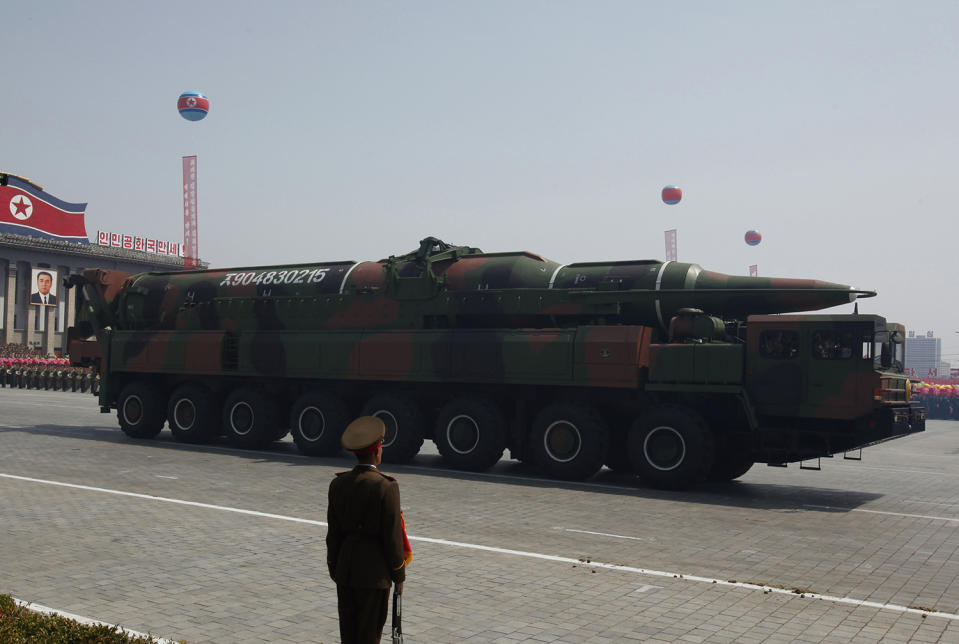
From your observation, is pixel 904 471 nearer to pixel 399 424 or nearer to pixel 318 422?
pixel 399 424

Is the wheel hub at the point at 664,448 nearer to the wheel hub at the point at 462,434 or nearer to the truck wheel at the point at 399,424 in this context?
the wheel hub at the point at 462,434

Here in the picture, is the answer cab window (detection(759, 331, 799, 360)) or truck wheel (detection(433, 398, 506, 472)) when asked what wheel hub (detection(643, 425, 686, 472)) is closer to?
cab window (detection(759, 331, 799, 360))

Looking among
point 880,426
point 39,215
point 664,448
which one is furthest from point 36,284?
point 880,426

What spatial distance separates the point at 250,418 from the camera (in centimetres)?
1919

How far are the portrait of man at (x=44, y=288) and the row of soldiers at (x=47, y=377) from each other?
26.6m

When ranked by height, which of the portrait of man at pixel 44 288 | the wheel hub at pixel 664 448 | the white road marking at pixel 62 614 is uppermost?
the portrait of man at pixel 44 288

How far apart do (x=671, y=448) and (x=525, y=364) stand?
288 cm

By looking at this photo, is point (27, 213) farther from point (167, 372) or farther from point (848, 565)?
point (848, 565)

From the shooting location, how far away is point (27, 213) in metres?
76.1

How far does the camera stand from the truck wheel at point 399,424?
16859 mm

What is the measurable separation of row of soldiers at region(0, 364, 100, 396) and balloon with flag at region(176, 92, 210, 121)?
15089mm

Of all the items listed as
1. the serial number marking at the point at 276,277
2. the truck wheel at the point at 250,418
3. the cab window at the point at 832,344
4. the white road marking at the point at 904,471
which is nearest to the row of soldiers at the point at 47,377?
the serial number marking at the point at 276,277

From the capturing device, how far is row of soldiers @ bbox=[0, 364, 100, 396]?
153 ft

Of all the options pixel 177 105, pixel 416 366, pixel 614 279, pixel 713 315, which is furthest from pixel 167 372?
pixel 177 105
